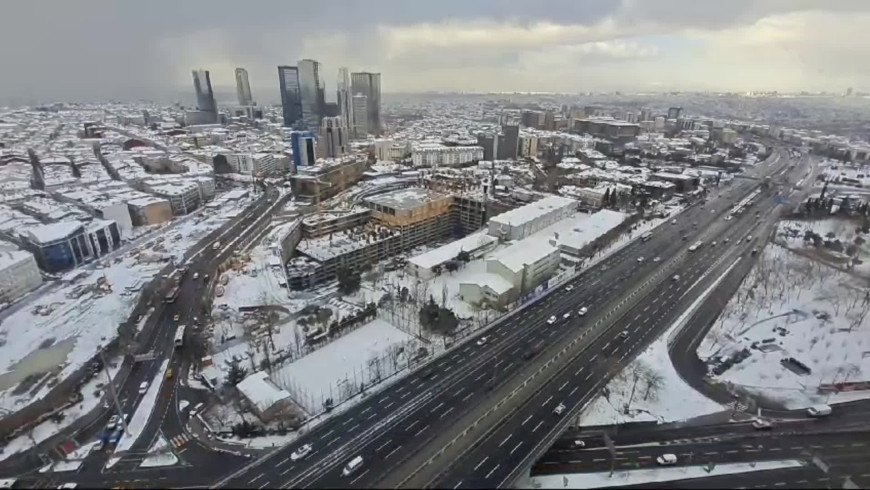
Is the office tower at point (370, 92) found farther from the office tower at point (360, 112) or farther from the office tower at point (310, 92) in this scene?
the office tower at point (310, 92)

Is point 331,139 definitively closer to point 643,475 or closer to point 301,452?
point 301,452

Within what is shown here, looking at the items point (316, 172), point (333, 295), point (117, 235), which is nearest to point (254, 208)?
point (316, 172)

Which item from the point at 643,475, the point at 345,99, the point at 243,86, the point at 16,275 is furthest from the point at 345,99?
the point at 643,475

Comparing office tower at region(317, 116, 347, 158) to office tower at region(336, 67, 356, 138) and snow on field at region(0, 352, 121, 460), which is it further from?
snow on field at region(0, 352, 121, 460)

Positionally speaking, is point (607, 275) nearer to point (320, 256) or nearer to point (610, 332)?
point (610, 332)

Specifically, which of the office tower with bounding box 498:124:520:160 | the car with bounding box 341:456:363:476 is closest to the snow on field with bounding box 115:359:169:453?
the car with bounding box 341:456:363:476
